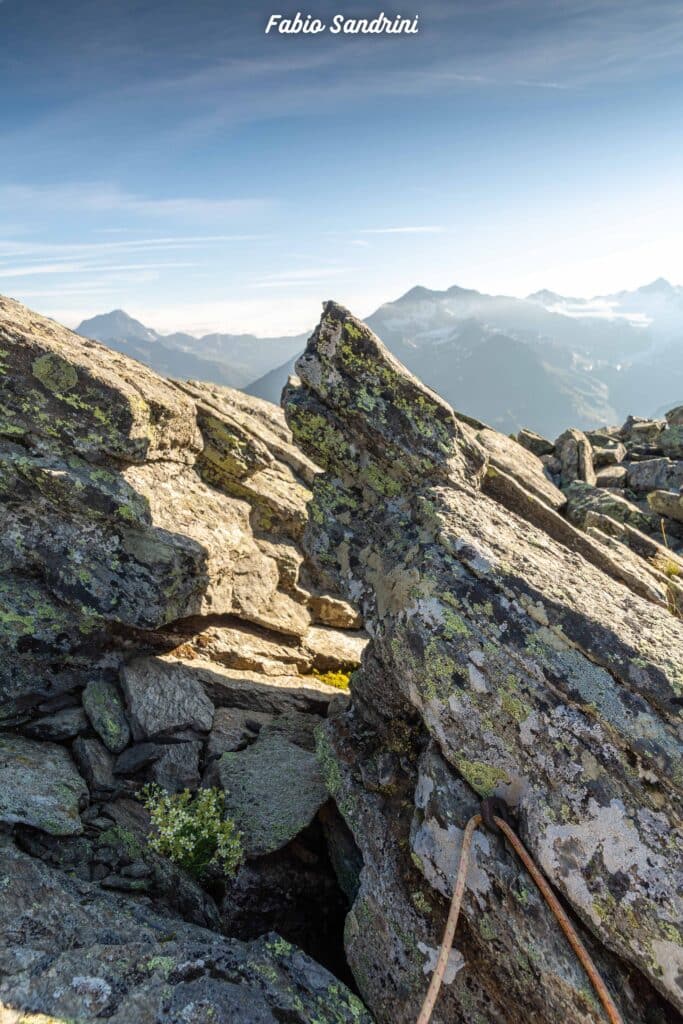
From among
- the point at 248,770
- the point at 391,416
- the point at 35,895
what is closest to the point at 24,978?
the point at 35,895

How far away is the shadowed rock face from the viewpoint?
8.81 m

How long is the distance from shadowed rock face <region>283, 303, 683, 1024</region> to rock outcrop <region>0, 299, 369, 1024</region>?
173 cm

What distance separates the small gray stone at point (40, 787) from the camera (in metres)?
11.6

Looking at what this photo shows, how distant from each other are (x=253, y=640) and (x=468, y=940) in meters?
10.1

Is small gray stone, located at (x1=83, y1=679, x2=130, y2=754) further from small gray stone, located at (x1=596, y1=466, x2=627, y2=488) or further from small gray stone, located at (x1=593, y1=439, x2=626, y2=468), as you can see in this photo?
small gray stone, located at (x1=593, y1=439, x2=626, y2=468)

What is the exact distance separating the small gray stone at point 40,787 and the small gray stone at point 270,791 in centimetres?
317

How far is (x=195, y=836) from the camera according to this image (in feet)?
40.3

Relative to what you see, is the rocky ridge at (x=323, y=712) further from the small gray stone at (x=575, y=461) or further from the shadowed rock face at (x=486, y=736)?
the small gray stone at (x=575, y=461)

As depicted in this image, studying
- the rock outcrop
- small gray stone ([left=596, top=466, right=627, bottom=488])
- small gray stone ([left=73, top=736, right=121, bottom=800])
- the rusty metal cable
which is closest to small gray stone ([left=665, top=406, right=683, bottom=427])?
small gray stone ([left=596, top=466, right=627, bottom=488])

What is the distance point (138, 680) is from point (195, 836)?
14.0 ft

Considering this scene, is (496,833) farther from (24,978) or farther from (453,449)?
(453,449)

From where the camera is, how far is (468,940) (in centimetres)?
998

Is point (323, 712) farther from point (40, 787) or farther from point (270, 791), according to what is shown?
point (40, 787)

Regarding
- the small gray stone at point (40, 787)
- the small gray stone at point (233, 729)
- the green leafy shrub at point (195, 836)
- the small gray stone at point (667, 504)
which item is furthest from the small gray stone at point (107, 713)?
the small gray stone at point (667, 504)
